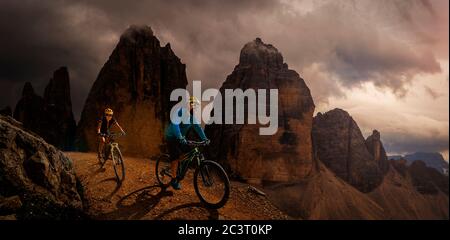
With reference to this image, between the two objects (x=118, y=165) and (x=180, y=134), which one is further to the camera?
(x=118, y=165)

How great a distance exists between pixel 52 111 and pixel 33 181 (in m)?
59.0

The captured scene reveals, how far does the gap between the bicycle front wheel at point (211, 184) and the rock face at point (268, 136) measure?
176ft

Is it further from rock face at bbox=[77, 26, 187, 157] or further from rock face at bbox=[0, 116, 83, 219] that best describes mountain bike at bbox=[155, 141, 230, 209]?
rock face at bbox=[77, 26, 187, 157]

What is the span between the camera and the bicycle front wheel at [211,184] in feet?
28.3

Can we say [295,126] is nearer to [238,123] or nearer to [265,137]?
[265,137]

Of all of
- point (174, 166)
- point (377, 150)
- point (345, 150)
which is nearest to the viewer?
point (174, 166)

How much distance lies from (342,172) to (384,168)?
19.7 m

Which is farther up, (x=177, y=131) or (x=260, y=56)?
(x=260, y=56)

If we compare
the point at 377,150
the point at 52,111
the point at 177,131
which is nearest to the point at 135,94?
the point at 52,111

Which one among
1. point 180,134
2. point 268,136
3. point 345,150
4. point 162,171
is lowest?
point 162,171

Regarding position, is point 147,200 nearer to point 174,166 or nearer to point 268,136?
point 174,166

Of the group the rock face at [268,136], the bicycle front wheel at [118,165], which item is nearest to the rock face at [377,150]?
the rock face at [268,136]

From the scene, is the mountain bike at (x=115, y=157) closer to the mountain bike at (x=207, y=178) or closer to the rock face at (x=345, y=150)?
the mountain bike at (x=207, y=178)

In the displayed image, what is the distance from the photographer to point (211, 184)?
29.3 ft
